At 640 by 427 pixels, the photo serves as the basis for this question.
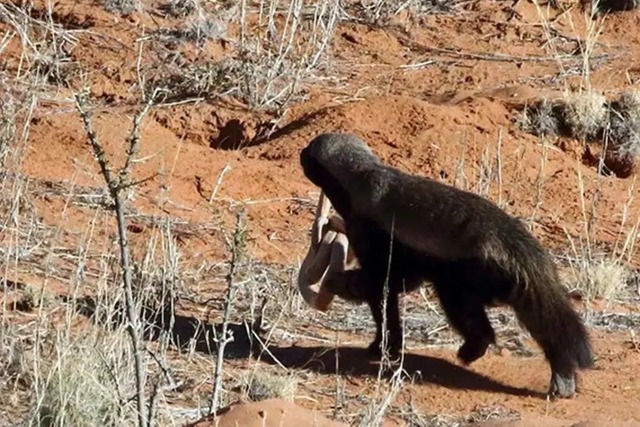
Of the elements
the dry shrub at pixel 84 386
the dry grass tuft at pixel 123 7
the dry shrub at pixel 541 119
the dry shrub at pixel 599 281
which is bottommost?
the dry shrub at pixel 84 386

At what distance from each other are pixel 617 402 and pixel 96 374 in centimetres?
289

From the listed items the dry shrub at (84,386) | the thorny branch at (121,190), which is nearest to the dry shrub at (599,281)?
the dry shrub at (84,386)

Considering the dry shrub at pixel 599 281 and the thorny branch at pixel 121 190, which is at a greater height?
the thorny branch at pixel 121 190

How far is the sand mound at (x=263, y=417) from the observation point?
623 cm

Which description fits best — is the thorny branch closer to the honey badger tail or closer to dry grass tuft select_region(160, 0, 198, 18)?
the honey badger tail

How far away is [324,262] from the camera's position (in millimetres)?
9234

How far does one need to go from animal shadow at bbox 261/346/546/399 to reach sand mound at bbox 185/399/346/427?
206cm

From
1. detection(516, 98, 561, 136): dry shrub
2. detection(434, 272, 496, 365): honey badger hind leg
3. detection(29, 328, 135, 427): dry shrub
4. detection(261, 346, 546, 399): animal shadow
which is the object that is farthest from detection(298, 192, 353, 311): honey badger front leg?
detection(516, 98, 561, 136): dry shrub

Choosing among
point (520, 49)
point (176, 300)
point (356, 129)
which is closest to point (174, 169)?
point (356, 129)

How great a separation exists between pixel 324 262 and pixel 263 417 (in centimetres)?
304

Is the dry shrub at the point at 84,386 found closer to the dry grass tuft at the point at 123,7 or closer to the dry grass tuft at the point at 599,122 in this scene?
the dry grass tuft at the point at 599,122

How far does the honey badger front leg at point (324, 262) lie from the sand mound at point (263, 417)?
8.73 feet

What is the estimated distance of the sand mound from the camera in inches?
245

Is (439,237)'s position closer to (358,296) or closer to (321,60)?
(358,296)
